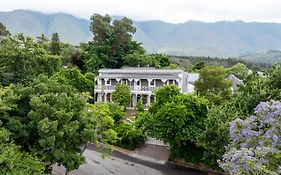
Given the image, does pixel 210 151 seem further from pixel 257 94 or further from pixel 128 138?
pixel 128 138

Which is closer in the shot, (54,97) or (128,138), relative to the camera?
(54,97)

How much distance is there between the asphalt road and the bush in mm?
2263

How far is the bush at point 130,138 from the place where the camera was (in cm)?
3219

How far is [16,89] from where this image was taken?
1766 centimetres

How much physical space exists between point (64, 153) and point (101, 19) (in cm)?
4447

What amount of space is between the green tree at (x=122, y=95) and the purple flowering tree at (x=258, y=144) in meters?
31.1

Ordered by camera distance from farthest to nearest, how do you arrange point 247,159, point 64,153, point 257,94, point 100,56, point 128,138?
point 100,56, point 128,138, point 257,94, point 64,153, point 247,159

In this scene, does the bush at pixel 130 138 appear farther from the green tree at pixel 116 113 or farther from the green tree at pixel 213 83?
the green tree at pixel 213 83

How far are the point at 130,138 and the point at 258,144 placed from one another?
20.7 meters

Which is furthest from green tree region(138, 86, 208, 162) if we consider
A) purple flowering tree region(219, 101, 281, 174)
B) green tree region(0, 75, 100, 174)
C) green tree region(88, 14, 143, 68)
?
green tree region(88, 14, 143, 68)

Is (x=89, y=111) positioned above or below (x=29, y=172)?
above

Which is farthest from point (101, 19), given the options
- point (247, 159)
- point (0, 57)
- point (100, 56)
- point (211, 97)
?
point (247, 159)

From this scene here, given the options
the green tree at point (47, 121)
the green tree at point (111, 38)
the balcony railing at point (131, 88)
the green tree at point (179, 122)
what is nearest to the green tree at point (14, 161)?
the green tree at point (47, 121)

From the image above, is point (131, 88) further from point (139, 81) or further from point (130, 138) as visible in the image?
point (130, 138)
